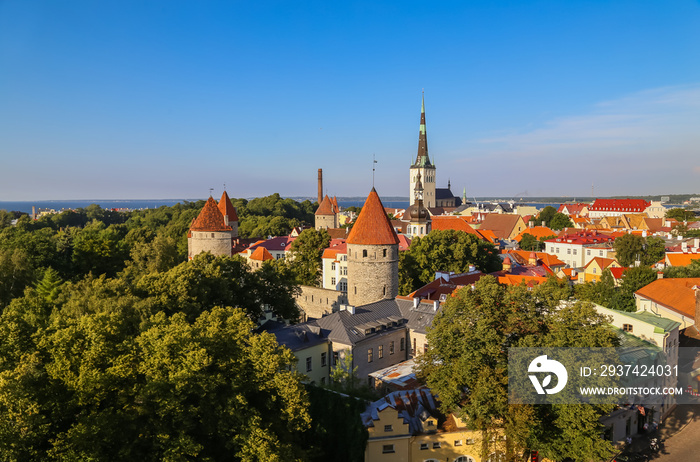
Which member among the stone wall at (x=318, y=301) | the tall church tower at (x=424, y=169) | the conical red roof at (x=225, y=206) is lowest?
the stone wall at (x=318, y=301)

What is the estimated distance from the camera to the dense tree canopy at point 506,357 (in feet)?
53.2

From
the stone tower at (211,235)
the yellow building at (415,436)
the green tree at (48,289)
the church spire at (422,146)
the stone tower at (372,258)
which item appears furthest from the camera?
the church spire at (422,146)

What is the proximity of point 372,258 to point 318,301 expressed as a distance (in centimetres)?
612

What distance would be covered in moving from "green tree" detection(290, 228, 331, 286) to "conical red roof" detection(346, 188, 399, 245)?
45.6 ft

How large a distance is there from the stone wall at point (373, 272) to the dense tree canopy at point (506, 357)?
37.4 ft

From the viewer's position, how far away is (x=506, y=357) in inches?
684

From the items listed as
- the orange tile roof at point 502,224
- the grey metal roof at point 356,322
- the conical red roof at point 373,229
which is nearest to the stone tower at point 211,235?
the conical red roof at point 373,229

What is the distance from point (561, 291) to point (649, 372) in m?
6.26

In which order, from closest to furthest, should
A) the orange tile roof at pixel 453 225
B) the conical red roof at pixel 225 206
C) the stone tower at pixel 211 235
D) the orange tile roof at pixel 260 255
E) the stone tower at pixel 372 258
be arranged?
the stone tower at pixel 372 258, the stone tower at pixel 211 235, the orange tile roof at pixel 260 255, the conical red roof at pixel 225 206, the orange tile roof at pixel 453 225

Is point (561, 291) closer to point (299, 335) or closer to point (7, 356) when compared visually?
point (299, 335)

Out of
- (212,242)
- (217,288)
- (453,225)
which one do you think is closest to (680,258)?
(453,225)

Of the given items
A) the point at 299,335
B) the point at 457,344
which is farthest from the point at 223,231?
the point at 457,344

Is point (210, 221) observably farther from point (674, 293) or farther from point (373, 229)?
point (674, 293)

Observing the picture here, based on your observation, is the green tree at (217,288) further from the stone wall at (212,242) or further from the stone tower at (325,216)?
the stone tower at (325,216)
